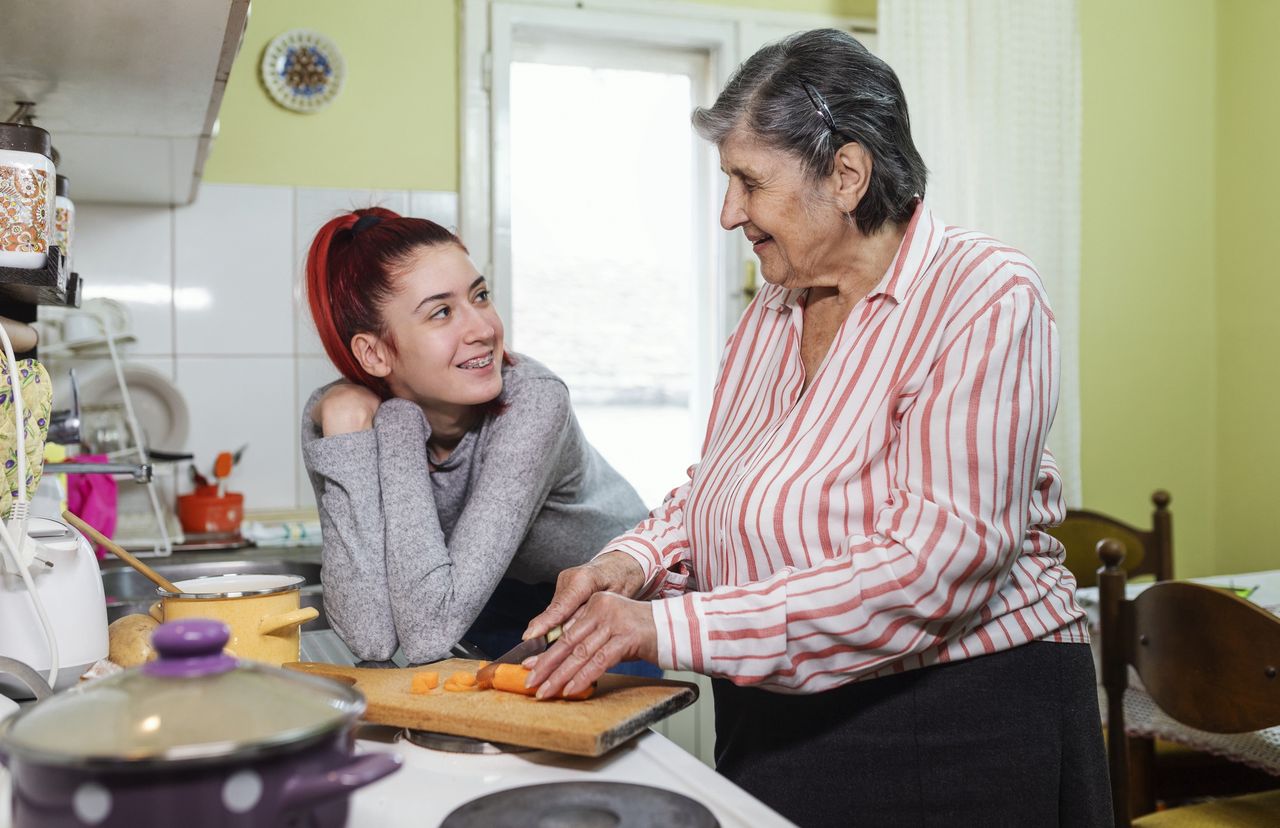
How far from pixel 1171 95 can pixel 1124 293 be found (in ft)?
2.35

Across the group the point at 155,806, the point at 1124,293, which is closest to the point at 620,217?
the point at 1124,293

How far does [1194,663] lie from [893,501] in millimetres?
772

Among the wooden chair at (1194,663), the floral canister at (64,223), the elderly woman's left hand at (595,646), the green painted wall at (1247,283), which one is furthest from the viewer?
the green painted wall at (1247,283)

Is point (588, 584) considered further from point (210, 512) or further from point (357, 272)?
point (210, 512)

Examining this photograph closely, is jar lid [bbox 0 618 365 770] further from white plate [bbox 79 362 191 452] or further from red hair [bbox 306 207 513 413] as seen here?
white plate [bbox 79 362 191 452]

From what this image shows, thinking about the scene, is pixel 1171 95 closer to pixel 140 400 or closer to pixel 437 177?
pixel 437 177

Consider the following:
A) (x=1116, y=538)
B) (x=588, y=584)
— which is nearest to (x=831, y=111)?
(x=588, y=584)

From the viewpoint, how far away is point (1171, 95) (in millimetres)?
3920

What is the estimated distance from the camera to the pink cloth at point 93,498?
2.26 m

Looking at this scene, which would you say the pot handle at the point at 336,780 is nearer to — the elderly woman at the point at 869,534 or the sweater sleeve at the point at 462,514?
the elderly woman at the point at 869,534

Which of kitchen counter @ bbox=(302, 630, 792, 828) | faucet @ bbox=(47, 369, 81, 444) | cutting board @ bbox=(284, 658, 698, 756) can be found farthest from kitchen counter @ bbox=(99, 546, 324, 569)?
kitchen counter @ bbox=(302, 630, 792, 828)

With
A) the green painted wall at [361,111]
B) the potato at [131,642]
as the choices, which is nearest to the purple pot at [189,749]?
the potato at [131,642]

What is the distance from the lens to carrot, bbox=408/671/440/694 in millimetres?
996

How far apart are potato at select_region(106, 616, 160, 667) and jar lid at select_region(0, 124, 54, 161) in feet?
1.60
